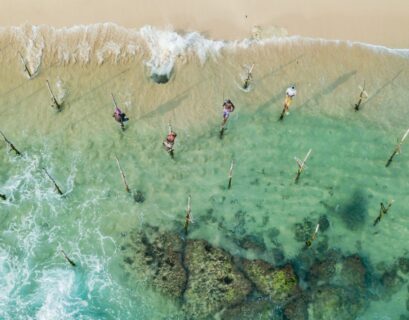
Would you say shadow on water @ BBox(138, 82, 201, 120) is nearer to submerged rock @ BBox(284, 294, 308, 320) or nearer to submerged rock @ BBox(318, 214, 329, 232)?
submerged rock @ BBox(318, 214, 329, 232)

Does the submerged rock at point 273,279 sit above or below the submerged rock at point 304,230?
below

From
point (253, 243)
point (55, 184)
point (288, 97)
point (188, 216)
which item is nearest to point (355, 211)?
point (253, 243)

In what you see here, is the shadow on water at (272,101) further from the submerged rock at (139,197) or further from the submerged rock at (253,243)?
the submerged rock at (139,197)

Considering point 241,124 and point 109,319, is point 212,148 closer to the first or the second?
point 241,124

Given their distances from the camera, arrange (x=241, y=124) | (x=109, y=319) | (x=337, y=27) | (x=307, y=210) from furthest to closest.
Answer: (x=337, y=27), (x=241, y=124), (x=307, y=210), (x=109, y=319)

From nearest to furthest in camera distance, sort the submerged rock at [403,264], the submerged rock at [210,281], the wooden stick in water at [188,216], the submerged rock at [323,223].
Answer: the submerged rock at [210,281] < the wooden stick in water at [188,216] < the submerged rock at [403,264] < the submerged rock at [323,223]

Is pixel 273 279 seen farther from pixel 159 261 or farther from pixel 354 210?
pixel 354 210

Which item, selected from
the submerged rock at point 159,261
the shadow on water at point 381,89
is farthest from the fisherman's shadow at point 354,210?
the submerged rock at point 159,261

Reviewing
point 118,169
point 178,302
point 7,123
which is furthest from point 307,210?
point 7,123
